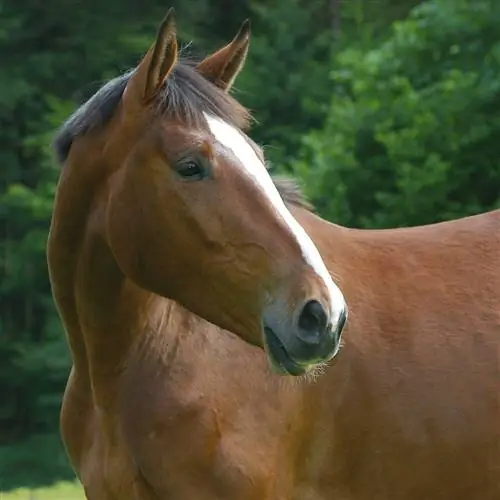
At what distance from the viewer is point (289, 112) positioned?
16391 mm

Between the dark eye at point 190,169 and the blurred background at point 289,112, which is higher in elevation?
the dark eye at point 190,169

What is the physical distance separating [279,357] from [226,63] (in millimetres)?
Answer: 976

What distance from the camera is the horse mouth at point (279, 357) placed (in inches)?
117

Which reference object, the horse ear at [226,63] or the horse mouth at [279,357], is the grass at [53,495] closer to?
the horse ear at [226,63]

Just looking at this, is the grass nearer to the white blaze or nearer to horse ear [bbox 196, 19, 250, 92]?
horse ear [bbox 196, 19, 250, 92]

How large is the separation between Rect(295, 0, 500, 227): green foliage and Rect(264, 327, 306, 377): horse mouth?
6375mm

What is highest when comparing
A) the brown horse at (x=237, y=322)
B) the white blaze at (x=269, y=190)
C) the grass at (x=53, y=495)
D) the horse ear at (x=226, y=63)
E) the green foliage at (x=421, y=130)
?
the horse ear at (x=226, y=63)

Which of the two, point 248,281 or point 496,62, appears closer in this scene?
point 248,281

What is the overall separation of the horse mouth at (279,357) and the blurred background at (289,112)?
4448mm

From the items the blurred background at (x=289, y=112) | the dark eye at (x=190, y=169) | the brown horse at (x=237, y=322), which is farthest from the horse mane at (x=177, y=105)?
the blurred background at (x=289, y=112)

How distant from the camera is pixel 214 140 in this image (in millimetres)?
3137

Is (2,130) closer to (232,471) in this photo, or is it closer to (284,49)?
(284,49)

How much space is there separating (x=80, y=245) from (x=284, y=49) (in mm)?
13419

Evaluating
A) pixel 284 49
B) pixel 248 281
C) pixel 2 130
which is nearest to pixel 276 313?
pixel 248 281
